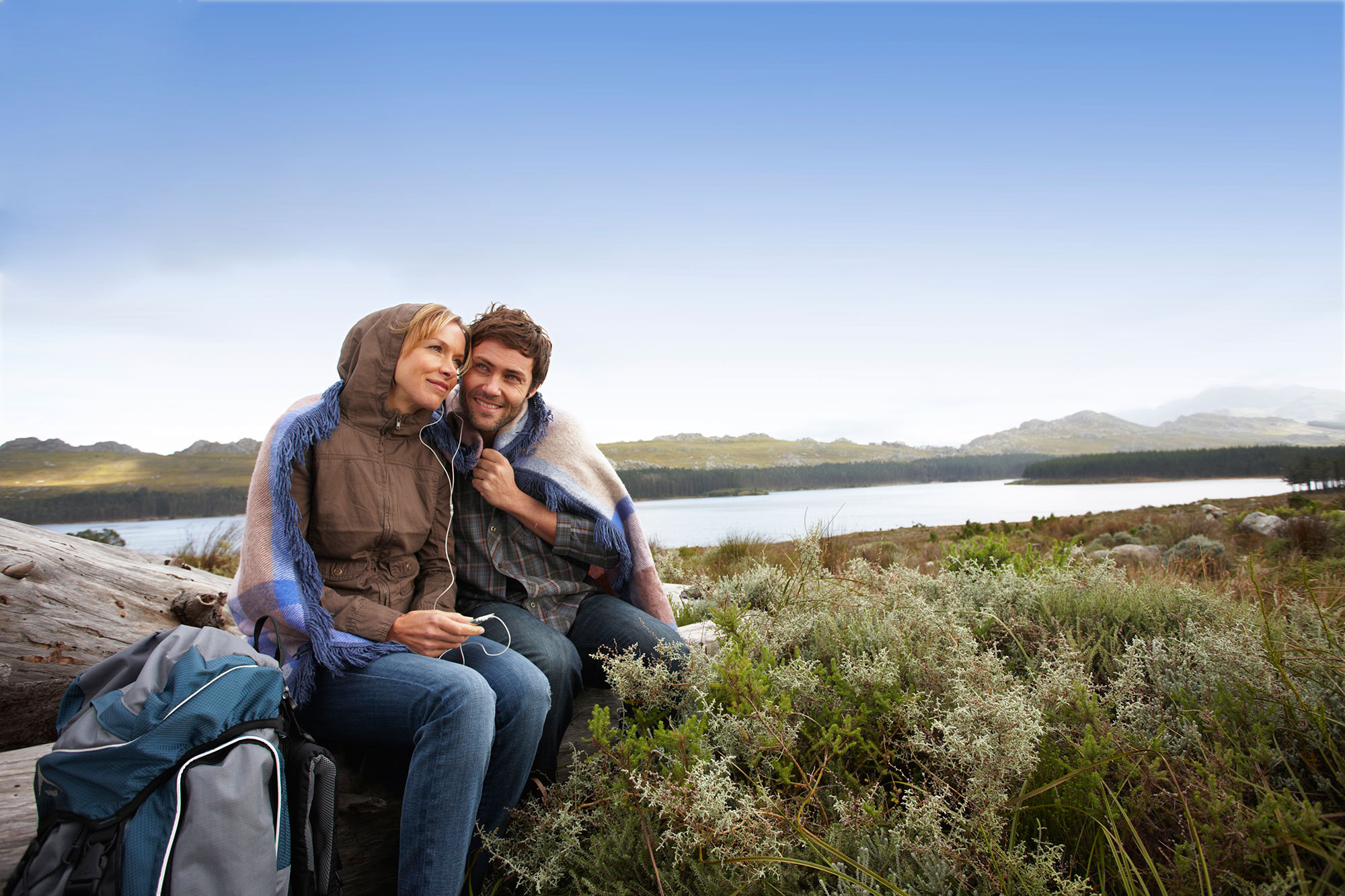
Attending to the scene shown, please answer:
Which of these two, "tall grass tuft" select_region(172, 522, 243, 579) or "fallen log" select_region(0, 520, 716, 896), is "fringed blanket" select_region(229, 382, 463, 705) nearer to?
"fallen log" select_region(0, 520, 716, 896)

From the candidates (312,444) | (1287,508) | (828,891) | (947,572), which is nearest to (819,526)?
(947,572)

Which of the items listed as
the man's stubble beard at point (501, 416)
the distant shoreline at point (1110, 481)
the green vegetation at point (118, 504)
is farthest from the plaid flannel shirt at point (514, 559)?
the distant shoreline at point (1110, 481)

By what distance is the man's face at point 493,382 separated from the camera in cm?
311

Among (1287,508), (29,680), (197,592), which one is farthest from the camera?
(1287,508)

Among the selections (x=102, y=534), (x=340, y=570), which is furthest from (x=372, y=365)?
(x=102, y=534)

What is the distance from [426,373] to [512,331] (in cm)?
51

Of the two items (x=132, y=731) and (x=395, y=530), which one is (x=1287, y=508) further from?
(x=132, y=731)

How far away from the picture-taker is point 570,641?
10.6 ft

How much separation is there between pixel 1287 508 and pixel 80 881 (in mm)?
17295

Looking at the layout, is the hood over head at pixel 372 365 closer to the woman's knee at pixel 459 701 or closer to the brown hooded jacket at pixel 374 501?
the brown hooded jacket at pixel 374 501

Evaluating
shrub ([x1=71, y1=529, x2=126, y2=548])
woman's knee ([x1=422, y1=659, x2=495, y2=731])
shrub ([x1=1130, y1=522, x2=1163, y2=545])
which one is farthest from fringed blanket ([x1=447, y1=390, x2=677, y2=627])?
shrub ([x1=1130, y1=522, x2=1163, y2=545])

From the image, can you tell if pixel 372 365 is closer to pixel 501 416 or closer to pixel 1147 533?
pixel 501 416

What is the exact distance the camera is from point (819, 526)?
479 centimetres

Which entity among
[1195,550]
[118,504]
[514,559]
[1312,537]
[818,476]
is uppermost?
Answer: [514,559]
